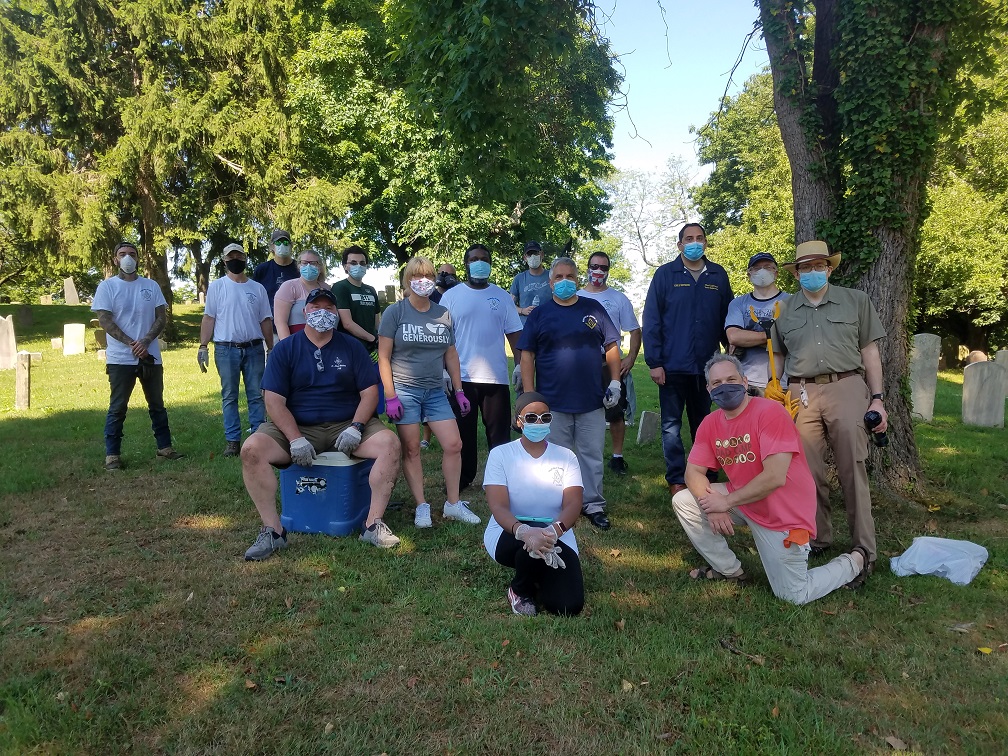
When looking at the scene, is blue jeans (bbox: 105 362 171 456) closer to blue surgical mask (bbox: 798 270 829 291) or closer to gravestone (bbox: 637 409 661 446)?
gravestone (bbox: 637 409 661 446)

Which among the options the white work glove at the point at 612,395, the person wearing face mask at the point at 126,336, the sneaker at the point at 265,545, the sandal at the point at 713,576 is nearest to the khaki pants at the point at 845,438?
the sandal at the point at 713,576

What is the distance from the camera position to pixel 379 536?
509 centimetres

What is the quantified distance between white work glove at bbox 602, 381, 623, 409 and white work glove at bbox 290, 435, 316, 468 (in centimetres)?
236

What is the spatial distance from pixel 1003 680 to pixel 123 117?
81.5ft

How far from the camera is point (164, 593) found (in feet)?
14.0

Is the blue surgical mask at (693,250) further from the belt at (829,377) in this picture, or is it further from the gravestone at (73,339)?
the gravestone at (73,339)

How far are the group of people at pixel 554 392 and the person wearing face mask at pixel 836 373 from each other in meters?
0.01

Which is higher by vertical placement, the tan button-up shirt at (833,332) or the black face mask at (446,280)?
the black face mask at (446,280)

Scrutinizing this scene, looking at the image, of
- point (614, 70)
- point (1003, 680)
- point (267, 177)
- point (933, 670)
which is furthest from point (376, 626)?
point (267, 177)

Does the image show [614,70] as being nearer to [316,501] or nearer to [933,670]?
[316,501]

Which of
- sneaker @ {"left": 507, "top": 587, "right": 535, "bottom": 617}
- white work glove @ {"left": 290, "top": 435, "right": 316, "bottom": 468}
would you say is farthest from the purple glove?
sneaker @ {"left": 507, "top": 587, "right": 535, "bottom": 617}

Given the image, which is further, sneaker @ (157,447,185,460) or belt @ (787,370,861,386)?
sneaker @ (157,447,185,460)

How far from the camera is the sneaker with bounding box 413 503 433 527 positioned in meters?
5.51

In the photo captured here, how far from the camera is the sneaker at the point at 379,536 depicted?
5.07m
